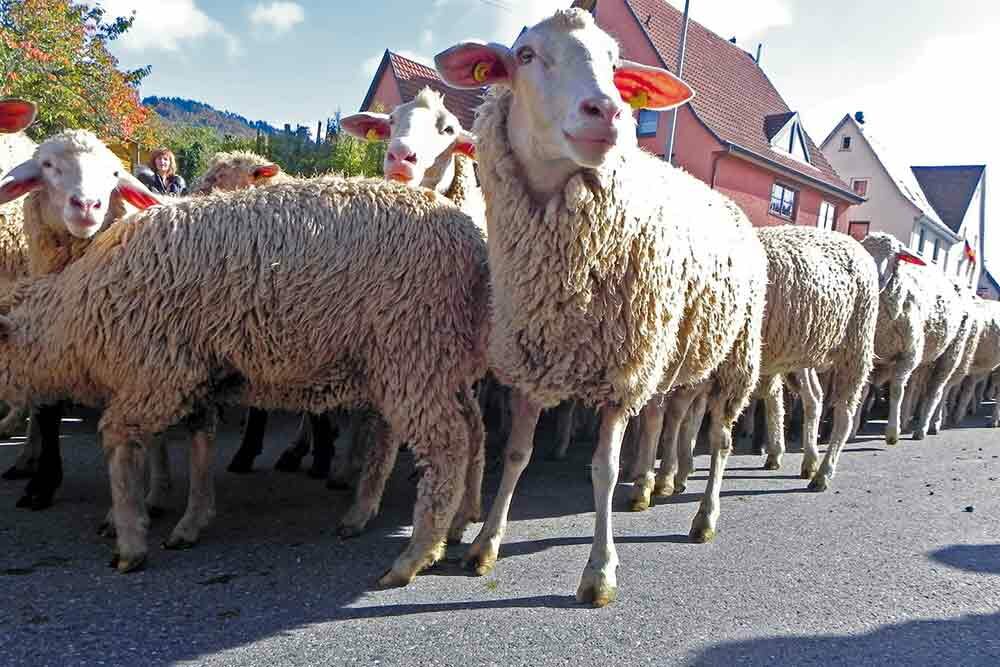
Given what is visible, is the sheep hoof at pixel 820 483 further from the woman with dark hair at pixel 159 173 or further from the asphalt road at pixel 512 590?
the woman with dark hair at pixel 159 173

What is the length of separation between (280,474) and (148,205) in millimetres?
2081

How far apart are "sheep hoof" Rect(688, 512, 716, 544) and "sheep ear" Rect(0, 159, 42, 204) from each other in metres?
4.13

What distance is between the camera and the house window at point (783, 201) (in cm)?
2248

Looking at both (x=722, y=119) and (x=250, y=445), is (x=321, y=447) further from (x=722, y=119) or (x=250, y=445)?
(x=722, y=119)

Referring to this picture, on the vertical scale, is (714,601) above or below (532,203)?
below

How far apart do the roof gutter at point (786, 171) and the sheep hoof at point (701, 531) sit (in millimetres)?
17543

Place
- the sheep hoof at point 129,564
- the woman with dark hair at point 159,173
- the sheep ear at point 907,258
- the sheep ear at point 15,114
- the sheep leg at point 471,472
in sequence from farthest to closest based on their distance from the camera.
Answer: the sheep ear at point 907,258, the woman with dark hair at point 159,173, the sheep ear at point 15,114, the sheep leg at point 471,472, the sheep hoof at point 129,564

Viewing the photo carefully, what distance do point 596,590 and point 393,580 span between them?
893 millimetres

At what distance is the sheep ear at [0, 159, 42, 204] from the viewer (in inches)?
144

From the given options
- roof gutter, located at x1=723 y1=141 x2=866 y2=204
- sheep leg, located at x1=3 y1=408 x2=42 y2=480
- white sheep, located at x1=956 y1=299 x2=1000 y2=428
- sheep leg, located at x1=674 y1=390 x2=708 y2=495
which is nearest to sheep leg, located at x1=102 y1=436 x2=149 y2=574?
sheep leg, located at x1=3 y1=408 x2=42 y2=480

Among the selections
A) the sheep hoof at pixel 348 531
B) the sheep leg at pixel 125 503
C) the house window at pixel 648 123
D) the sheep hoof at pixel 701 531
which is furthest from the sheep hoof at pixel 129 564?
the house window at pixel 648 123

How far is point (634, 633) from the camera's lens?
8.96 feet

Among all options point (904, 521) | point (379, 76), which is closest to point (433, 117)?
point (904, 521)

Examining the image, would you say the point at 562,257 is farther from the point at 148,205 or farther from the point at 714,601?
the point at 148,205
